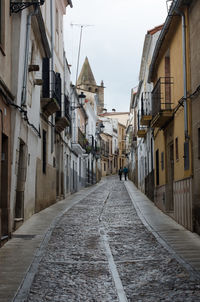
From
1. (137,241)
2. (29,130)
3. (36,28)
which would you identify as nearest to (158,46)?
(36,28)

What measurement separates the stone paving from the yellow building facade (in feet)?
6.23

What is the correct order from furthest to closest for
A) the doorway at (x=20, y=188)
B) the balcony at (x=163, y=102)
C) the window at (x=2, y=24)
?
the balcony at (x=163, y=102), the doorway at (x=20, y=188), the window at (x=2, y=24)

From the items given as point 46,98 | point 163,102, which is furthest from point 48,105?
point 163,102

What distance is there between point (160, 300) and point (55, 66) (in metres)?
16.8

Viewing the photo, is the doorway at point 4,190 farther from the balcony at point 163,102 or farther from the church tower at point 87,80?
the church tower at point 87,80

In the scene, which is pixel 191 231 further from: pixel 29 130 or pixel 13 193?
pixel 29 130

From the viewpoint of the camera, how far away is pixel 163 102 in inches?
635

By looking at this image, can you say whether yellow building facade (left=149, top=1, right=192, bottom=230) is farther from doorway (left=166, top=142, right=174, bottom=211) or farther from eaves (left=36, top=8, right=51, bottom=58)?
eaves (left=36, top=8, right=51, bottom=58)

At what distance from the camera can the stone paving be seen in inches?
243

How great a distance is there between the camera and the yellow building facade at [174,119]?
491 inches

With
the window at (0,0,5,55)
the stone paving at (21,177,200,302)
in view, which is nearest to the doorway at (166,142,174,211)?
the stone paving at (21,177,200,302)

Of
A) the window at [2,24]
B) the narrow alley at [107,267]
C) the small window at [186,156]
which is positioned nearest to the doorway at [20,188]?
the narrow alley at [107,267]

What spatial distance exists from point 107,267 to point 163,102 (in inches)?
360

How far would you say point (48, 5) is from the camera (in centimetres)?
1962
